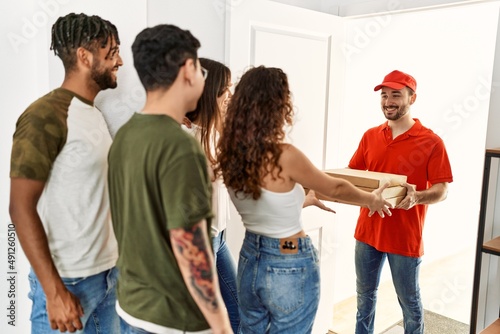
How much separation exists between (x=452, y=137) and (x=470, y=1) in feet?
6.62

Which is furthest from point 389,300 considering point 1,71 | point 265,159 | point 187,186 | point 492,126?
point 1,71

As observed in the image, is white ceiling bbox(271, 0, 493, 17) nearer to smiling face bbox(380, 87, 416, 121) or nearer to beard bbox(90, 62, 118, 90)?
smiling face bbox(380, 87, 416, 121)

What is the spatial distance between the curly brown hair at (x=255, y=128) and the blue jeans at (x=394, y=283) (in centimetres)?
107

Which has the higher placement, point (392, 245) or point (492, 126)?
point (492, 126)

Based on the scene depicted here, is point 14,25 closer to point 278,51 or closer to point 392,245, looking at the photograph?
point 278,51

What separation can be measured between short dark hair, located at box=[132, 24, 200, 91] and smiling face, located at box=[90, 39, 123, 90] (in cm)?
36

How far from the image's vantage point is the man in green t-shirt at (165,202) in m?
0.92

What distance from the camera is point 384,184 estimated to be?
1.67 meters

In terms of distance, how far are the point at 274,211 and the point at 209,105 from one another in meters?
0.47

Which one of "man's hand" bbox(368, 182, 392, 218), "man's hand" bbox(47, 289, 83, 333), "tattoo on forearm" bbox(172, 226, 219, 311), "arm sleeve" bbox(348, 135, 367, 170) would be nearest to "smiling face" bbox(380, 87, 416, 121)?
"arm sleeve" bbox(348, 135, 367, 170)

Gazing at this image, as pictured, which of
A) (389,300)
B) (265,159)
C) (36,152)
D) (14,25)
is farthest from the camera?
(389,300)

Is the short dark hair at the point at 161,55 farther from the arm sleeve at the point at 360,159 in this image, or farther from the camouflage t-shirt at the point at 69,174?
the arm sleeve at the point at 360,159

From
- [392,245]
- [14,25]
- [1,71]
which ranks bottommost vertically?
[392,245]

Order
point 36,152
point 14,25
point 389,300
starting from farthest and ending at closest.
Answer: point 389,300, point 14,25, point 36,152
